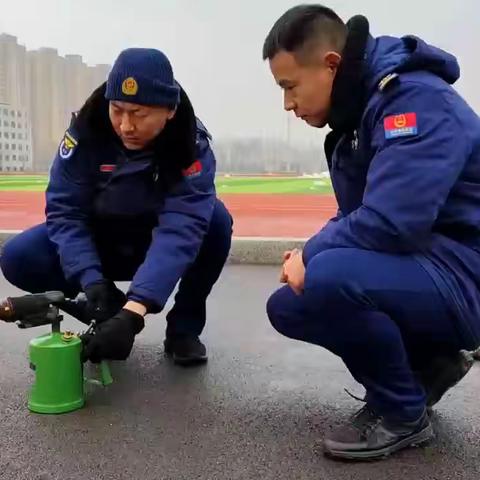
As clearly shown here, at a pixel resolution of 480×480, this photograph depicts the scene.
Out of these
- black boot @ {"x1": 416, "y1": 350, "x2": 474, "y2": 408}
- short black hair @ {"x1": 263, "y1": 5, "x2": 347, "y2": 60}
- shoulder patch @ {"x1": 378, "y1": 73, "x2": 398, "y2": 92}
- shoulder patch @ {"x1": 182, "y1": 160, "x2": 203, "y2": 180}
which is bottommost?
black boot @ {"x1": 416, "y1": 350, "x2": 474, "y2": 408}

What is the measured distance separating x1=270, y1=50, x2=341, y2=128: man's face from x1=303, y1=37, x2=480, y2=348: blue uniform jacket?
83 mm

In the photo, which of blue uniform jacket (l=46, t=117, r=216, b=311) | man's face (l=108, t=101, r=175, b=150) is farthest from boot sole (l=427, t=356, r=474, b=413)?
man's face (l=108, t=101, r=175, b=150)

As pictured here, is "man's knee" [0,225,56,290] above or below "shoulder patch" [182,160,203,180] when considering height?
below

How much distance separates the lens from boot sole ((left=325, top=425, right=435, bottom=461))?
138 cm

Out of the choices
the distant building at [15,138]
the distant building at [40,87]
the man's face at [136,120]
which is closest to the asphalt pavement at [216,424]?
the man's face at [136,120]

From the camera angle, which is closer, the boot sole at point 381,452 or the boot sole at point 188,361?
the boot sole at point 381,452

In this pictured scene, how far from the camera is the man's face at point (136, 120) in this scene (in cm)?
172

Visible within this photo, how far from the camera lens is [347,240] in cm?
137

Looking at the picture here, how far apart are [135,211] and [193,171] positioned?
20 cm

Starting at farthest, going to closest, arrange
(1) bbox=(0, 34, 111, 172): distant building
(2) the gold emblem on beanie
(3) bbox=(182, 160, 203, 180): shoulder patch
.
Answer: (1) bbox=(0, 34, 111, 172): distant building
(3) bbox=(182, 160, 203, 180): shoulder patch
(2) the gold emblem on beanie

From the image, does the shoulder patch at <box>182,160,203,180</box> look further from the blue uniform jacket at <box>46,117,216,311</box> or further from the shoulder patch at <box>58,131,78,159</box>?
the shoulder patch at <box>58,131,78,159</box>

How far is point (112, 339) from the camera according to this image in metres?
1.54

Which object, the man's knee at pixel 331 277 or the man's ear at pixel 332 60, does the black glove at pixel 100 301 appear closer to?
the man's knee at pixel 331 277

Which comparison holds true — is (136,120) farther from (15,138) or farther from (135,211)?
(15,138)
